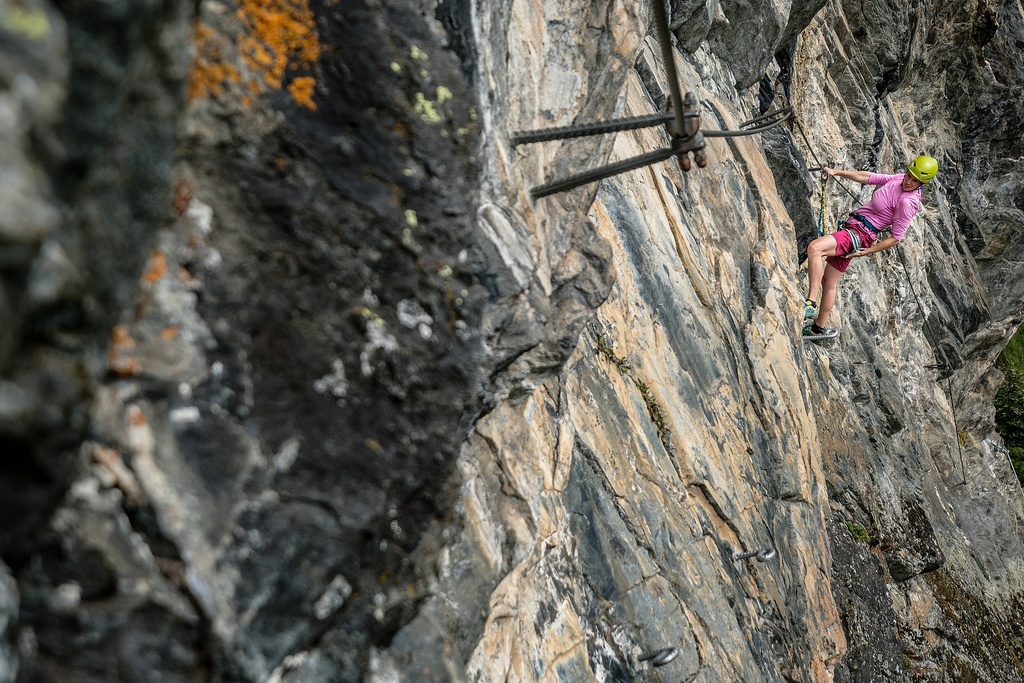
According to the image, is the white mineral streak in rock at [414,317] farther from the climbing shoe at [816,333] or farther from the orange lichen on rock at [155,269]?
the climbing shoe at [816,333]

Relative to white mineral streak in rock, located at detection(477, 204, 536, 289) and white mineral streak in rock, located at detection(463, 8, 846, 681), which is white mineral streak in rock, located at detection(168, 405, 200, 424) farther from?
white mineral streak in rock, located at detection(463, 8, 846, 681)

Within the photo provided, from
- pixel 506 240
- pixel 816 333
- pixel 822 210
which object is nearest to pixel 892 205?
pixel 822 210

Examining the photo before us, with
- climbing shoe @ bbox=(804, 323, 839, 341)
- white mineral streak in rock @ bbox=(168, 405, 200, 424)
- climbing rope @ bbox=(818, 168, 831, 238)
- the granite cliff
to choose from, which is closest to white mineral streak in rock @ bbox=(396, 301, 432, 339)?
the granite cliff

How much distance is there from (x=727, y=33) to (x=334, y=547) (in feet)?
31.7

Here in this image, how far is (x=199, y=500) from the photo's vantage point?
2203 mm

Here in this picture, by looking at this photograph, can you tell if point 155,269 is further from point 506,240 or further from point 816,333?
point 816,333

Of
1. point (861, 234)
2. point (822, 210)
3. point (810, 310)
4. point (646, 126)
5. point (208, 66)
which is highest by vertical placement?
point (208, 66)

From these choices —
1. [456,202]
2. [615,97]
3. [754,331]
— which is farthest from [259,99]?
[754,331]

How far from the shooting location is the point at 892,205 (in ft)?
35.8

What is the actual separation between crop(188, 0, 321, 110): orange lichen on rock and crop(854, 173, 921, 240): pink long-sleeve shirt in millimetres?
10035

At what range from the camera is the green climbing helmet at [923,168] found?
10211mm

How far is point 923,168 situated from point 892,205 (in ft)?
2.28

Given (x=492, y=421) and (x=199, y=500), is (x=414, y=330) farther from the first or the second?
(x=492, y=421)

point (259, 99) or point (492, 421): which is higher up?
point (259, 99)
